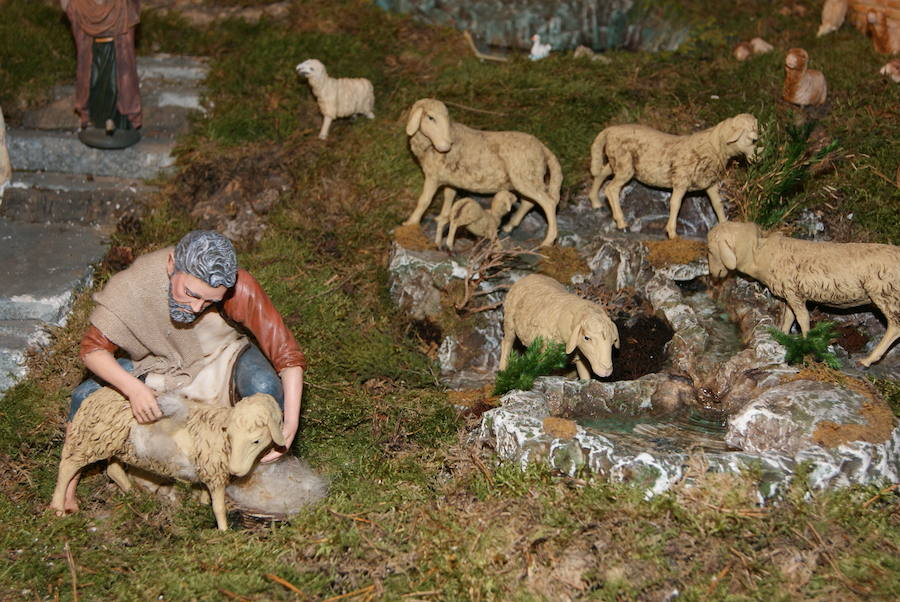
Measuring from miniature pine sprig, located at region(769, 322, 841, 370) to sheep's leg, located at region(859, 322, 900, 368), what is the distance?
38 centimetres

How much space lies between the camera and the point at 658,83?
8.85 meters

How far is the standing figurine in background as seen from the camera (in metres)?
7.85

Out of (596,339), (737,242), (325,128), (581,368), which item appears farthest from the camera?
(325,128)

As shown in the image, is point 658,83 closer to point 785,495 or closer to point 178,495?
point 785,495

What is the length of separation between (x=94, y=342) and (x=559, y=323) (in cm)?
268

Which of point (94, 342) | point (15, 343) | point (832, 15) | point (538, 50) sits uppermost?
point (832, 15)

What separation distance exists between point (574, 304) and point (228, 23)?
661 cm

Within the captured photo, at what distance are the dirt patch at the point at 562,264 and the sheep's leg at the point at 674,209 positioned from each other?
0.75 m

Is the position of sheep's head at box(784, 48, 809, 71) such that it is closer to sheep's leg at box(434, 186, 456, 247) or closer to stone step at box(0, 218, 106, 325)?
sheep's leg at box(434, 186, 456, 247)

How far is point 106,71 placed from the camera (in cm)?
806

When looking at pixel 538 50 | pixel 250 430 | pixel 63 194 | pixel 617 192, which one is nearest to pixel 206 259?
pixel 250 430

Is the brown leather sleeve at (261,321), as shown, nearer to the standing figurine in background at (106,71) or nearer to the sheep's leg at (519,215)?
the sheep's leg at (519,215)

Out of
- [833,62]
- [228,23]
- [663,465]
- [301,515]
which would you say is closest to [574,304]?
[663,465]

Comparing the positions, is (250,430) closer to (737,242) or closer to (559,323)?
(559,323)
